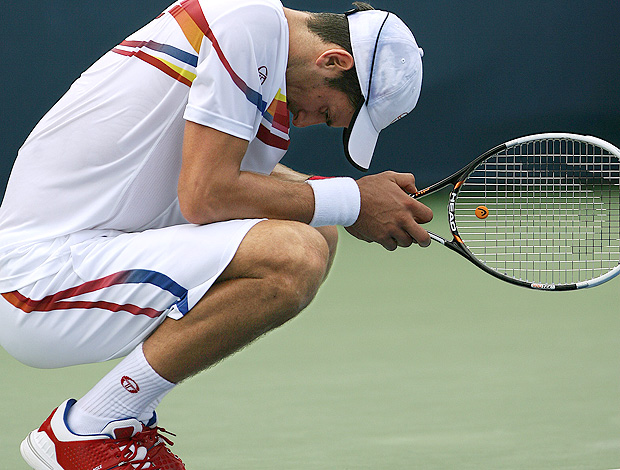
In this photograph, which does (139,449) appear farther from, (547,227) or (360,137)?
(547,227)

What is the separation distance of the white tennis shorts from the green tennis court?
414mm

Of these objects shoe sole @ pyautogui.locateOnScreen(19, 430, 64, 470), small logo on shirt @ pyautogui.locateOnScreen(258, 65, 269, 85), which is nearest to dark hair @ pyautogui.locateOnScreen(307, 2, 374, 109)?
small logo on shirt @ pyautogui.locateOnScreen(258, 65, 269, 85)

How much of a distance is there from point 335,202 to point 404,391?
0.80 meters

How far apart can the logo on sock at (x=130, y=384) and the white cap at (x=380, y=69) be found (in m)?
0.64

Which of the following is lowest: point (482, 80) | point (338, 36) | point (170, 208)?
point (482, 80)

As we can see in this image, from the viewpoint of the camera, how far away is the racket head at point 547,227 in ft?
6.53

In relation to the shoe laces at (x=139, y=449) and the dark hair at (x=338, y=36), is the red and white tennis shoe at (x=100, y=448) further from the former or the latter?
the dark hair at (x=338, y=36)

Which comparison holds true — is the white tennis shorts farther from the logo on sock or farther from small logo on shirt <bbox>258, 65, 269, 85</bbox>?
small logo on shirt <bbox>258, 65, 269, 85</bbox>

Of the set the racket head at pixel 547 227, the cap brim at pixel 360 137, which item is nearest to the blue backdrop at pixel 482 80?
the racket head at pixel 547 227

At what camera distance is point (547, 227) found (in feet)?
11.6

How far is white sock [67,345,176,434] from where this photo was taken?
1.54 metres

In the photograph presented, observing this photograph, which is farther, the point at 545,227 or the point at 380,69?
the point at 545,227

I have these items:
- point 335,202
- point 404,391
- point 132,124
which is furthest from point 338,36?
point 404,391

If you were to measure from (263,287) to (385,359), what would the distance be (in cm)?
115
